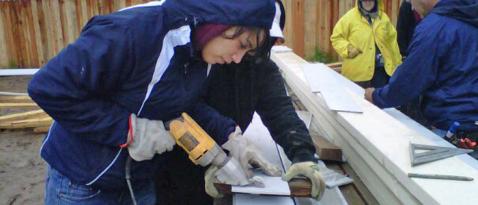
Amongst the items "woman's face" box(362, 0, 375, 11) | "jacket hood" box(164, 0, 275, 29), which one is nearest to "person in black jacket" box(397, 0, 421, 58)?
"woman's face" box(362, 0, 375, 11)

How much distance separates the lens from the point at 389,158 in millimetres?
1960

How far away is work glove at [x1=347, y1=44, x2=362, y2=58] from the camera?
5.52 meters

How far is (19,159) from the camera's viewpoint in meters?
5.19

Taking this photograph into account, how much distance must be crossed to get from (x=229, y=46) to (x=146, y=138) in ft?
1.47

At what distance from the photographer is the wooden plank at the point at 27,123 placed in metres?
6.02

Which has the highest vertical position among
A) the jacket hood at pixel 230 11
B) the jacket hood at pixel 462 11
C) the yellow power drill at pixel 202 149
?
the jacket hood at pixel 230 11

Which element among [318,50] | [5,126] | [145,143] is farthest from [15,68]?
[145,143]

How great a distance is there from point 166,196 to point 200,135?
790 millimetres

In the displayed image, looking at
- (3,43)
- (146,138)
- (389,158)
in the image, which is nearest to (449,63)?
(389,158)

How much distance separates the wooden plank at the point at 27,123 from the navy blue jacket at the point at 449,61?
15.4 feet

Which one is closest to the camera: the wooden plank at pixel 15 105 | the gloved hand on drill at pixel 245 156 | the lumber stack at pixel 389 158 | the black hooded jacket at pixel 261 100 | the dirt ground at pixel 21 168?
the lumber stack at pixel 389 158

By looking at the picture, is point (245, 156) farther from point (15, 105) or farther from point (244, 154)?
point (15, 105)

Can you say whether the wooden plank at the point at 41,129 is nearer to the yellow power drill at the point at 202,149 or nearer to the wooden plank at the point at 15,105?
the wooden plank at the point at 15,105

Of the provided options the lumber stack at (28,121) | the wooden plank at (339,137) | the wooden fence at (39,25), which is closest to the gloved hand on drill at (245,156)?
the wooden plank at (339,137)
